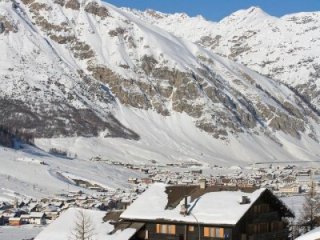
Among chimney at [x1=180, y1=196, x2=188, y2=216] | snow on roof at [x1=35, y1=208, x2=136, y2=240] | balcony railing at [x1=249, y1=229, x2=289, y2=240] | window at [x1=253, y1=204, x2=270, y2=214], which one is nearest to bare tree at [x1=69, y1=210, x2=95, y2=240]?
snow on roof at [x1=35, y1=208, x2=136, y2=240]

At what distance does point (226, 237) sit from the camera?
66750 mm

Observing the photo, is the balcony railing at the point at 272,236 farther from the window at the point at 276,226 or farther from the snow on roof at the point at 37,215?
the snow on roof at the point at 37,215

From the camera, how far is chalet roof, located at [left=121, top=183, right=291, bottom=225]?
66.4 m

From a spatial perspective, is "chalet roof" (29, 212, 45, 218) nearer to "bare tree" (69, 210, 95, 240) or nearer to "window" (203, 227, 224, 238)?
"bare tree" (69, 210, 95, 240)

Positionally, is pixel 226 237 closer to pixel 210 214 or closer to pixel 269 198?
pixel 210 214

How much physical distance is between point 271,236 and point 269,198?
3793mm

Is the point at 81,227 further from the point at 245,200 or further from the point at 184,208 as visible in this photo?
the point at 245,200

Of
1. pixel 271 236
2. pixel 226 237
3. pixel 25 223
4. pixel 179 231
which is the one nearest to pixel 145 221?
pixel 179 231

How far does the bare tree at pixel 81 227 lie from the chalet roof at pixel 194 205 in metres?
4.36

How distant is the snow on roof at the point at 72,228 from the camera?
233 feet

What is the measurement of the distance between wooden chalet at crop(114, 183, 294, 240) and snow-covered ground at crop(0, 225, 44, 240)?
234ft

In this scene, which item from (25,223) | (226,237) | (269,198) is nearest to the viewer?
(226,237)

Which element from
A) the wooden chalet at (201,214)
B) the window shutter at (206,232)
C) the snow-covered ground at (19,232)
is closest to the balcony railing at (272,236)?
the wooden chalet at (201,214)

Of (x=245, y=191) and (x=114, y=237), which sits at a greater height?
(x=245, y=191)
